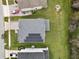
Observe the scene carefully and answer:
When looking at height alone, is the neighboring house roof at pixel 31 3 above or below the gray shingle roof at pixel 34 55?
above

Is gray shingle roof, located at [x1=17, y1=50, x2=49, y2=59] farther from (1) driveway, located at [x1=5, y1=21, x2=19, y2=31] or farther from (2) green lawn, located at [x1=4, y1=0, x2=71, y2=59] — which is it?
(1) driveway, located at [x1=5, y1=21, x2=19, y2=31]

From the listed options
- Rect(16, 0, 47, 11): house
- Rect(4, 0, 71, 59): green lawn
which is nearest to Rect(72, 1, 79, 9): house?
Rect(4, 0, 71, 59): green lawn

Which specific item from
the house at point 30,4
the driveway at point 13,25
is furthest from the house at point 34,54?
the house at point 30,4

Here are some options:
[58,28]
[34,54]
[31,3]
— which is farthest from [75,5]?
[34,54]

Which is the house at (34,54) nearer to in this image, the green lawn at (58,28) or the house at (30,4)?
the green lawn at (58,28)

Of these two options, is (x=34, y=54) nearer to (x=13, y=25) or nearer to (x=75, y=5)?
(x=13, y=25)
